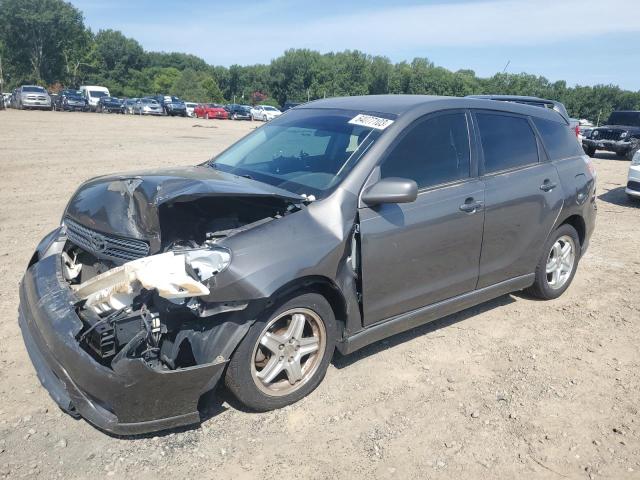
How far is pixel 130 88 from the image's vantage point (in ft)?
319

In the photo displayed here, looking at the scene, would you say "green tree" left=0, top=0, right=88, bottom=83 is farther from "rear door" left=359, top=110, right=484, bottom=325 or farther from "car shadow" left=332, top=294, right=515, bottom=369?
"rear door" left=359, top=110, right=484, bottom=325

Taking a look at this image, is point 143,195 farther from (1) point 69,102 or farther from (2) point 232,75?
(2) point 232,75

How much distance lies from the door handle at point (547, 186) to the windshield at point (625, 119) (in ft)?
61.8

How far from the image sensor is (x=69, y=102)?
4384 centimetres

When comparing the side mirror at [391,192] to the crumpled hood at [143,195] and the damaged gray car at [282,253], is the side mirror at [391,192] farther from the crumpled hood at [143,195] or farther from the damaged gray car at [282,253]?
the crumpled hood at [143,195]

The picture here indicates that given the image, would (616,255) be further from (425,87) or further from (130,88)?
(130,88)

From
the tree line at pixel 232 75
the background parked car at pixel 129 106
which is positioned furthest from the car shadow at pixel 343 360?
the tree line at pixel 232 75

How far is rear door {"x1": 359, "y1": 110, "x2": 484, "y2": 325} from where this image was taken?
3.53 m

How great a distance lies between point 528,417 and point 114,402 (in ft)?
8.08

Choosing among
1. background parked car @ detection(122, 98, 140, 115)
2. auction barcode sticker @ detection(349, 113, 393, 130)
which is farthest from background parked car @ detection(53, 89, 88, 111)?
auction barcode sticker @ detection(349, 113, 393, 130)

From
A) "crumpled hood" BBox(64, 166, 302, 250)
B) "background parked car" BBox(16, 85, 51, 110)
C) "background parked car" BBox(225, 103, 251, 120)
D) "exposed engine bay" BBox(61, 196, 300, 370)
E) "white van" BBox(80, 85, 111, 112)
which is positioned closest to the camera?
"exposed engine bay" BBox(61, 196, 300, 370)

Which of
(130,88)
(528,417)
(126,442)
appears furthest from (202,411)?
(130,88)

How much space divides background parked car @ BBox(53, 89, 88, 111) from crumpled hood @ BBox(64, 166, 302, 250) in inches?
1795

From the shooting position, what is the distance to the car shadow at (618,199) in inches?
413
